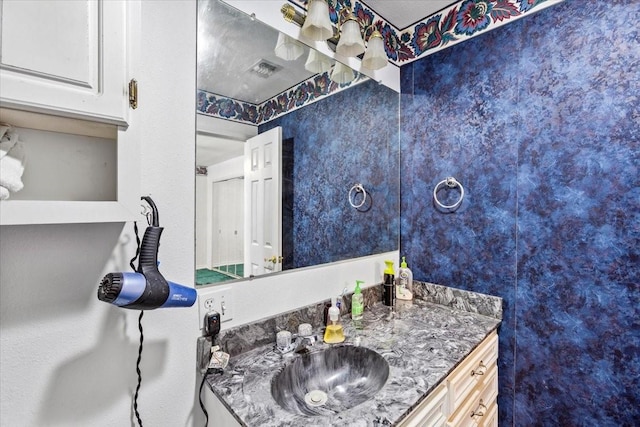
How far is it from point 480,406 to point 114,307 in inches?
57.4

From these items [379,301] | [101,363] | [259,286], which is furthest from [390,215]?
[101,363]

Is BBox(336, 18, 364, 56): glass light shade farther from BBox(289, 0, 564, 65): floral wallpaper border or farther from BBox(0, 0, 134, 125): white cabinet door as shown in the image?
BBox(0, 0, 134, 125): white cabinet door

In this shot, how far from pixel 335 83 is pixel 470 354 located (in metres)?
1.38

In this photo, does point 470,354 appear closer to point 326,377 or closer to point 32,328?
point 326,377

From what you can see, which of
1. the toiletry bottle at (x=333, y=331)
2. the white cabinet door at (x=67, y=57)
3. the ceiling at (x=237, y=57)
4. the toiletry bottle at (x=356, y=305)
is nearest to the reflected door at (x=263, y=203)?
the ceiling at (x=237, y=57)

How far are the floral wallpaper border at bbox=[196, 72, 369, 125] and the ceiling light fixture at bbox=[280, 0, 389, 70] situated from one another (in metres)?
0.14

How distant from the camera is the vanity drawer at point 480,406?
42.6 inches

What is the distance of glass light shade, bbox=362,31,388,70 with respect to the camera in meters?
1.45

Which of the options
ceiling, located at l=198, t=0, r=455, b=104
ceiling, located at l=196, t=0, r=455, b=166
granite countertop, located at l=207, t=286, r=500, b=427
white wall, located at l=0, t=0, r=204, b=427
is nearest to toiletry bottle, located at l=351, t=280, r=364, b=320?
granite countertop, located at l=207, t=286, r=500, b=427

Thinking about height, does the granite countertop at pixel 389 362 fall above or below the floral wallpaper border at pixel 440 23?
below

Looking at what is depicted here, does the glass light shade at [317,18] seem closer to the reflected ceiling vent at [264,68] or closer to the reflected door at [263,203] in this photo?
the reflected ceiling vent at [264,68]

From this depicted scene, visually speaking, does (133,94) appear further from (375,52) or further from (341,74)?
(375,52)

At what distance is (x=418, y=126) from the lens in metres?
1.71

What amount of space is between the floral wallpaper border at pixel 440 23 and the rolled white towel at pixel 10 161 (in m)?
1.15
